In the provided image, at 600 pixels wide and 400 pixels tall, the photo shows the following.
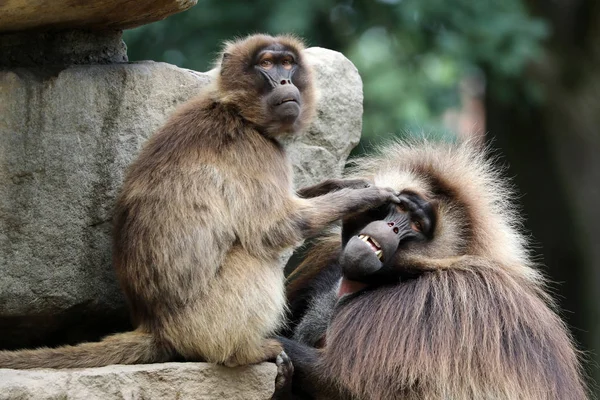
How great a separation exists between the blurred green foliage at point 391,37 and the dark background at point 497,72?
10 millimetres

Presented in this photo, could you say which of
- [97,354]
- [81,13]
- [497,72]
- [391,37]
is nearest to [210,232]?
[97,354]

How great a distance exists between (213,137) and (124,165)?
45 cm

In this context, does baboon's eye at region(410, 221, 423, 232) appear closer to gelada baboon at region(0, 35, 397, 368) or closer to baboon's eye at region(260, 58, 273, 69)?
gelada baboon at region(0, 35, 397, 368)

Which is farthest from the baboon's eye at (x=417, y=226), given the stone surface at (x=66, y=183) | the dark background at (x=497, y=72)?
the dark background at (x=497, y=72)

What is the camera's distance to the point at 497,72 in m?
8.48

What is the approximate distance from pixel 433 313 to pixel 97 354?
4.47 ft

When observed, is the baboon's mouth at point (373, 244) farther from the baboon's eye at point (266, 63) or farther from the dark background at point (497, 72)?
the dark background at point (497, 72)

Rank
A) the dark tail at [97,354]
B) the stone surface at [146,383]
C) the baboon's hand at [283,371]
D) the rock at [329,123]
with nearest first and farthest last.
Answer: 1. the stone surface at [146,383]
2. the dark tail at [97,354]
3. the baboon's hand at [283,371]
4. the rock at [329,123]

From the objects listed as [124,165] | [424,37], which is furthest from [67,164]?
[424,37]

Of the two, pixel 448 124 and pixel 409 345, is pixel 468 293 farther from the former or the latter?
pixel 448 124

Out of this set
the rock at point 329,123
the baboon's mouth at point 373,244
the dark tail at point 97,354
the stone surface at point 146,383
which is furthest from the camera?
the rock at point 329,123

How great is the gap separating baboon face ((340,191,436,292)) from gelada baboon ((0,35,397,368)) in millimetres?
133

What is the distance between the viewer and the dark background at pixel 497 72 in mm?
7832

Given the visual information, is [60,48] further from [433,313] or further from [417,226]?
[433,313]
